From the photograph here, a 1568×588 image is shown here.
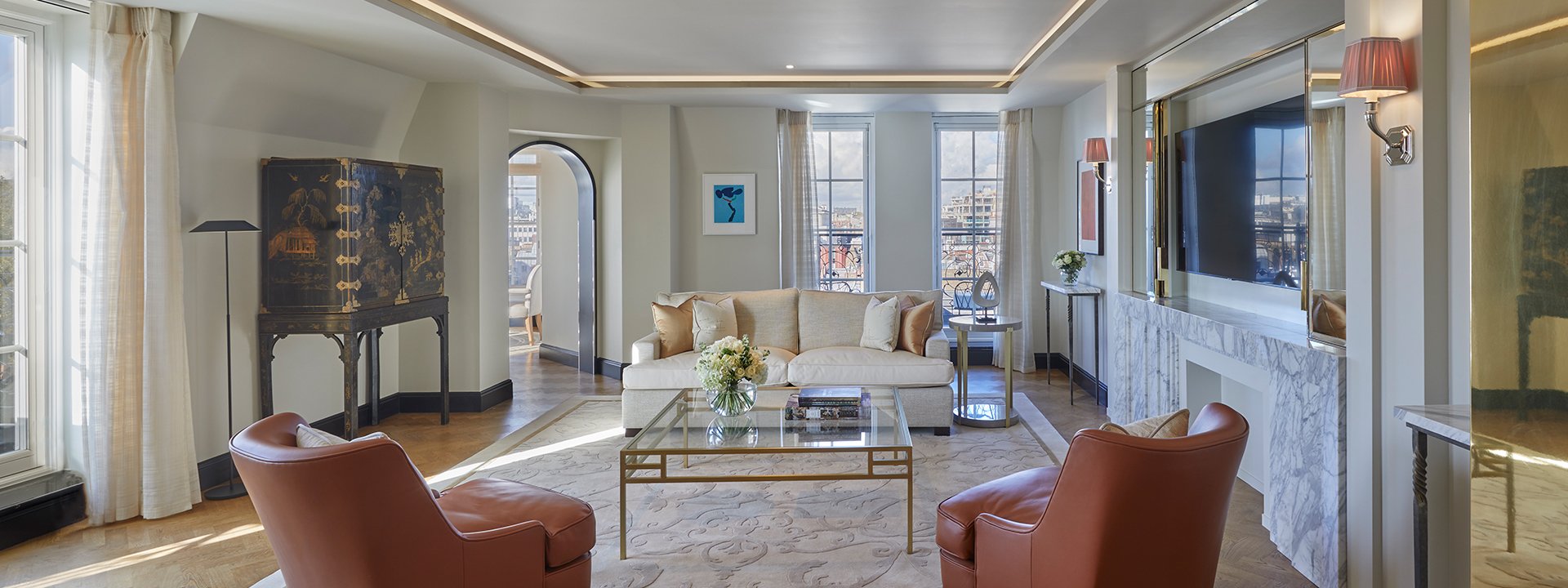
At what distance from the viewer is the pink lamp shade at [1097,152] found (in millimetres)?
5871

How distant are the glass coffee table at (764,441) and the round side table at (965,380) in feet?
4.14

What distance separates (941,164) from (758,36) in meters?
3.37

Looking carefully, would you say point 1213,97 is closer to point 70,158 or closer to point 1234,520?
point 1234,520

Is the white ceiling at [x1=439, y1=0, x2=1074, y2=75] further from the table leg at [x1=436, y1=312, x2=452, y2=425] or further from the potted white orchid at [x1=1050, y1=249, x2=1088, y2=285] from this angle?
the table leg at [x1=436, y1=312, x2=452, y2=425]

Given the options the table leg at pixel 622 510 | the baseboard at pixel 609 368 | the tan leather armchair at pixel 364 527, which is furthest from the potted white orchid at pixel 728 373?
the baseboard at pixel 609 368

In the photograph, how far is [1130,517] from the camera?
230cm

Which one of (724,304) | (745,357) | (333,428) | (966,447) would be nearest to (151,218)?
(333,428)

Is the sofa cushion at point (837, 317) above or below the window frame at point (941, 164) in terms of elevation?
below

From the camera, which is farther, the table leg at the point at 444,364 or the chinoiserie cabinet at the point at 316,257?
the table leg at the point at 444,364

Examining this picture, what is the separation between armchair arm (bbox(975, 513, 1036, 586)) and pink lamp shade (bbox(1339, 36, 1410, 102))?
5.45ft

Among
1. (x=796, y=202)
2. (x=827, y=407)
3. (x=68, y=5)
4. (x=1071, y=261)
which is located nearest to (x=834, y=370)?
(x=827, y=407)

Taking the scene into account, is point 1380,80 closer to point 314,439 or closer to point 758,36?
point 314,439

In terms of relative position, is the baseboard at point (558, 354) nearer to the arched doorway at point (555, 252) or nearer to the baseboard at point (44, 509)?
the arched doorway at point (555, 252)

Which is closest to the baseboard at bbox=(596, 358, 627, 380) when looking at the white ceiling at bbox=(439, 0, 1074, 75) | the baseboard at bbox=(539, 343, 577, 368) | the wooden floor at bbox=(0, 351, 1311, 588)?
the baseboard at bbox=(539, 343, 577, 368)
